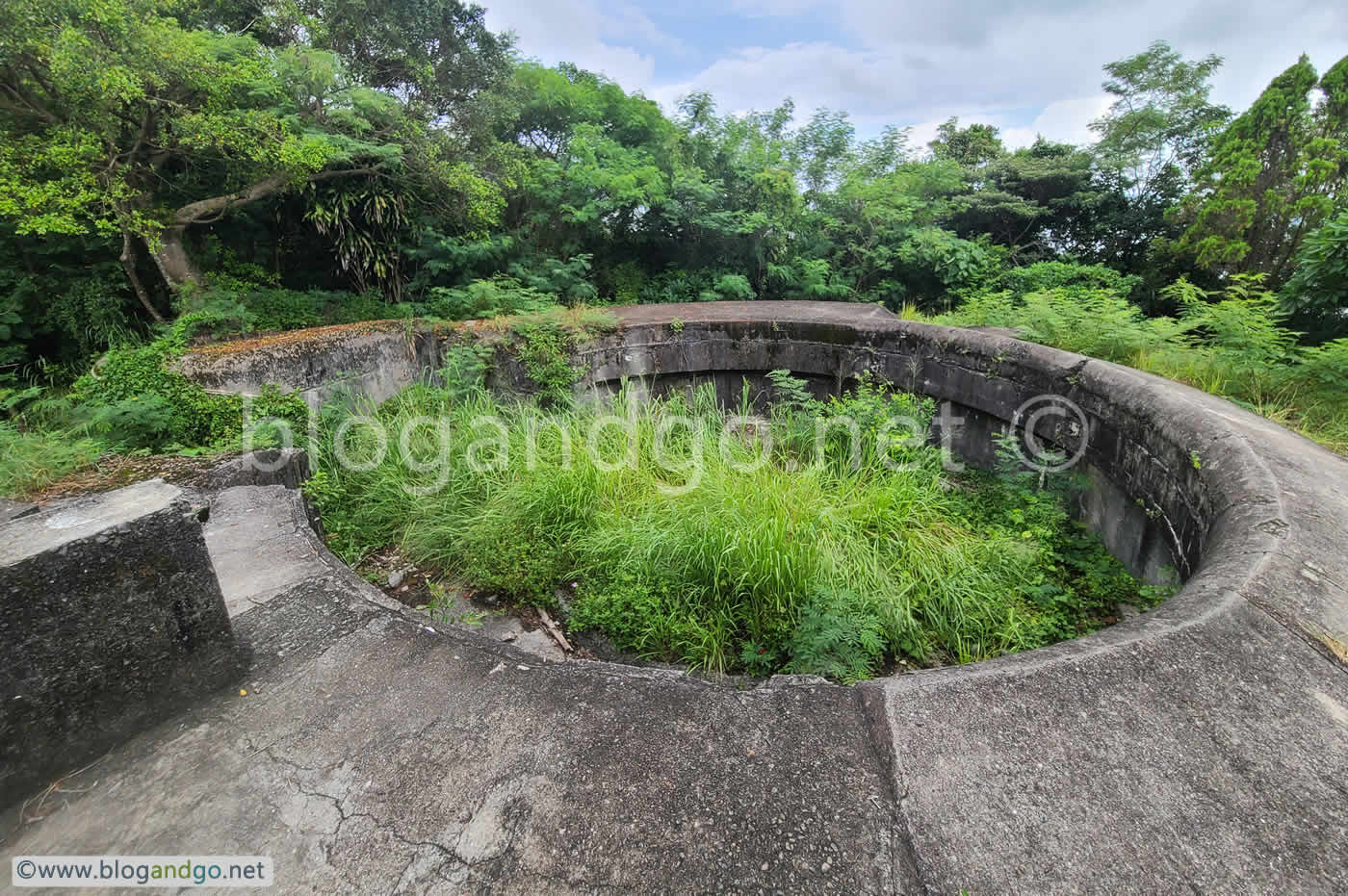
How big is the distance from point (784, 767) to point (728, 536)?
1.37 meters

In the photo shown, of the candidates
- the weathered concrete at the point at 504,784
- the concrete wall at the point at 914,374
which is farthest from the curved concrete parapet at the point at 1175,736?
the concrete wall at the point at 914,374

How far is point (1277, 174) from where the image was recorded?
7.62m

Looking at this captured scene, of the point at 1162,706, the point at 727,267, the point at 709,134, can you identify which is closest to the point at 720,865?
the point at 1162,706

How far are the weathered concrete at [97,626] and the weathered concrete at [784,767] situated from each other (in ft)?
0.31

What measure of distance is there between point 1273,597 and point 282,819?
94.5 inches

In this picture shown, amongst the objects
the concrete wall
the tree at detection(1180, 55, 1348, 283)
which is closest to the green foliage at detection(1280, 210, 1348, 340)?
the concrete wall

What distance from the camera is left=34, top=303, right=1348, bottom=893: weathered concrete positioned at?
38.8 inches

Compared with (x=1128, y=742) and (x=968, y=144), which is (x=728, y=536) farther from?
A: (x=968, y=144)

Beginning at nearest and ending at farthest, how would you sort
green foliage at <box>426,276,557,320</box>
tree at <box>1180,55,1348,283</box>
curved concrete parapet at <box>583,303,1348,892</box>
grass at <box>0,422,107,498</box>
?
curved concrete parapet at <box>583,303,1348,892</box>
grass at <box>0,422,107,498</box>
green foliage at <box>426,276,557,320</box>
tree at <box>1180,55,1348,283</box>

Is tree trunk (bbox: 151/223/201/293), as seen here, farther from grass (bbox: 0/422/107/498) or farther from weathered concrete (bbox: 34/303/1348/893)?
weathered concrete (bbox: 34/303/1348/893)

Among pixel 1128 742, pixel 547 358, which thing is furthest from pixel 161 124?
pixel 1128 742

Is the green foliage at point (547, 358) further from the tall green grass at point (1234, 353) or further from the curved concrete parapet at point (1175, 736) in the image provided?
the curved concrete parapet at point (1175, 736)

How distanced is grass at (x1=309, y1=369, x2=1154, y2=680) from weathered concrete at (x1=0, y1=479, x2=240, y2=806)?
142 cm

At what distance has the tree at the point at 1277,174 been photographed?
284 inches
